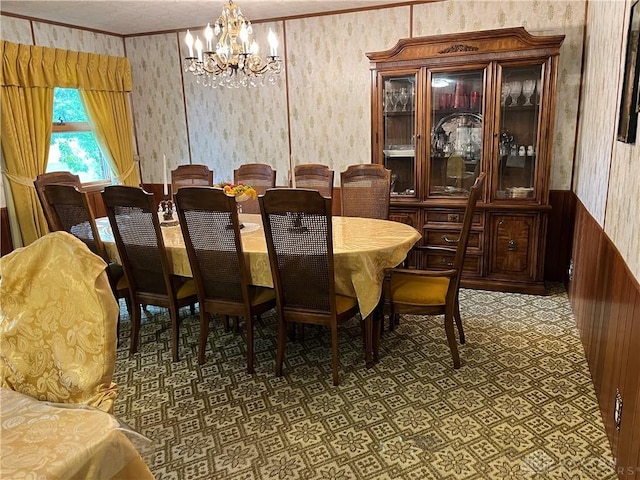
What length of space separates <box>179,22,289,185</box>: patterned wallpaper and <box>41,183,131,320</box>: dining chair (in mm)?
2304

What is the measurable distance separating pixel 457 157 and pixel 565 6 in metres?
1.44

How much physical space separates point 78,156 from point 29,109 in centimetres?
81

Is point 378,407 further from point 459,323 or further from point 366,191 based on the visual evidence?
point 366,191

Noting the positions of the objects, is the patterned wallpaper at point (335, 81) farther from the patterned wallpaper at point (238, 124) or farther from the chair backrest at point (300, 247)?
the chair backrest at point (300, 247)

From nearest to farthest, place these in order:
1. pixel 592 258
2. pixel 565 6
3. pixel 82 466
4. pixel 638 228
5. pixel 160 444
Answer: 1. pixel 82 466
2. pixel 638 228
3. pixel 160 444
4. pixel 592 258
5. pixel 565 6

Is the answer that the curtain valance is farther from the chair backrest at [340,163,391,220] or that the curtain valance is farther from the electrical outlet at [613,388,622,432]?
the electrical outlet at [613,388,622,432]

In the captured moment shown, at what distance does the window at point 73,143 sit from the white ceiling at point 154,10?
713 millimetres

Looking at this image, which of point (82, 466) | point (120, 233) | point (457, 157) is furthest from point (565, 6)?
point (82, 466)

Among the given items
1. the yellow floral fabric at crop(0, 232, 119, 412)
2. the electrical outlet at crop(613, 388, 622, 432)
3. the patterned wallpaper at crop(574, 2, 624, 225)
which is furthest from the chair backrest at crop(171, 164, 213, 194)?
the electrical outlet at crop(613, 388, 622, 432)

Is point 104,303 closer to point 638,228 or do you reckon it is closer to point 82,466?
point 82,466

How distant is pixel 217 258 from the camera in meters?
2.69

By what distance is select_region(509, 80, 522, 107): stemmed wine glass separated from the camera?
3.79m

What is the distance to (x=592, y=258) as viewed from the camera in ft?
9.37

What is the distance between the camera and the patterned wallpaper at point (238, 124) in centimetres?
499
